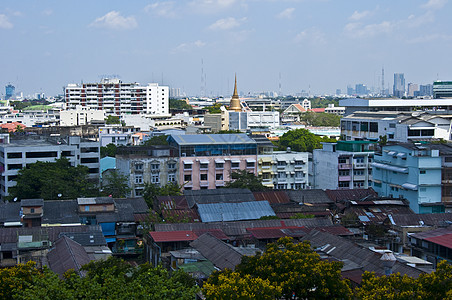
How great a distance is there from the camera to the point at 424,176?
29281 millimetres

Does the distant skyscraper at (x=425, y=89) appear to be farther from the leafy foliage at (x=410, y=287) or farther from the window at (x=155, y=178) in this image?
the leafy foliage at (x=410, y=287)

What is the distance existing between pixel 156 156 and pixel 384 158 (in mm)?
12726

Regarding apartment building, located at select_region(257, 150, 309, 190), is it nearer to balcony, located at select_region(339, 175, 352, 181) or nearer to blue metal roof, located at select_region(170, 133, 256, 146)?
blue metal roof, located at select_region(170, 133, 256, 146)

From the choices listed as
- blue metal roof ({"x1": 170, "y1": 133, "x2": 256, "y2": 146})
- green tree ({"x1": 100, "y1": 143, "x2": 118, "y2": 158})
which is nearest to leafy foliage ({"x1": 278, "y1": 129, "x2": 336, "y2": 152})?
green tree ({"x1": 100, "y1": 143, "x2": 118, "y2": 158})

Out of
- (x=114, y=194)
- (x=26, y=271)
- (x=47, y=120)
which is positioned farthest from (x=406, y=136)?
(x=47, y=120)

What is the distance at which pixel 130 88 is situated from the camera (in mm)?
92125

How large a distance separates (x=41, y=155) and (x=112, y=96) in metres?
53.9

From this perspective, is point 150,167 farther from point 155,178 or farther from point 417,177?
point 417,177

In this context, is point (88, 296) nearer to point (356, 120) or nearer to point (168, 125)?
point (356, 120)

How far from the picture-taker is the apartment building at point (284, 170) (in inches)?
1511

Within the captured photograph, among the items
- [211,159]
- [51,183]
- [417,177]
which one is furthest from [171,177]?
[417,177]

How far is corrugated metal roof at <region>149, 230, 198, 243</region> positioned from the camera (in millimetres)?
22656

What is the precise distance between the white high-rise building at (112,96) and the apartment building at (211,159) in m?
55.3

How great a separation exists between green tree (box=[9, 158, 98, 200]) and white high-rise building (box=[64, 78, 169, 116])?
5640 cm
